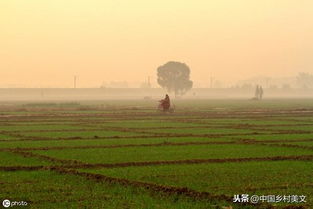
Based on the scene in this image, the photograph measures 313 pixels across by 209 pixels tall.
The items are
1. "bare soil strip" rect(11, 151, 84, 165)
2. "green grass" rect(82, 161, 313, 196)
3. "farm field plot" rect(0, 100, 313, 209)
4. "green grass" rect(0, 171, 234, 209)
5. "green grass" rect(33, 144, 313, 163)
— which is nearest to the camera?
"green grass" rect(0, 171, 234, 209)

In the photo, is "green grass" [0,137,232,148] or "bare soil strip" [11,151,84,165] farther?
"green grass" [0,137,232,148]

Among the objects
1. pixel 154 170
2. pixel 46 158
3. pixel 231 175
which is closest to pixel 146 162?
pixel 154 170

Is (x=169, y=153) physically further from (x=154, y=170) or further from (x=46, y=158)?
(x=46, y=158)

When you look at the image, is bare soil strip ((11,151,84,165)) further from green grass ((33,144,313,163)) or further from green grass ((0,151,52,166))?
green grass ((33,144,313,163))

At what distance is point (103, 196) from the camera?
53.1 ft

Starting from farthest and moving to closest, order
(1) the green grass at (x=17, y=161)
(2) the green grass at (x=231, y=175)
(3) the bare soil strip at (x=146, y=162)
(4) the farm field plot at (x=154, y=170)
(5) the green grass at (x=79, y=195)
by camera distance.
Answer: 1. (1) the green grass at (x=17, y=161)
2. (3) the bare soil strip at (x=146, y=162)
3. (2) the green grass at (x=231, y=175)
4. (4) the farm field plot at (x=154, y=170)
5. (5) the green grass at (x=79, y=195)

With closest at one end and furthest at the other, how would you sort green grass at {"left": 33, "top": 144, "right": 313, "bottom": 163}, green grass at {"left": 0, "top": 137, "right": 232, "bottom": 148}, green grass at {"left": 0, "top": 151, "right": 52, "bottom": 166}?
1. green grass at {"left": 0, "top": 151, "right": 52, "bottom": 166}
2. green grass at {"left": 33, "top": 144, "right": 313, "bottom": 163}
3. green grass at {"left": 0, "top": 137, "right": 232, "bottom": 148}

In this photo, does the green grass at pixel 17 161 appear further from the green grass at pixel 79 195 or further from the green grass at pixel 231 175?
the green grass at pixel 79 195

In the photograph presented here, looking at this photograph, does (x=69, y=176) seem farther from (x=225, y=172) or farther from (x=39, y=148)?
(x=39, y=148)

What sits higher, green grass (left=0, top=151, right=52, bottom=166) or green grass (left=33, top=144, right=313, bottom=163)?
green grass (left=0, top=151, right=52, bottom=166)

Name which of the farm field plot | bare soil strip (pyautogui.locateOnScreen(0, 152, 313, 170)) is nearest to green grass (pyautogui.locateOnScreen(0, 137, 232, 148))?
the farm field plot

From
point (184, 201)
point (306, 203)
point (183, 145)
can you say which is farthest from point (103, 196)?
point (183, 145)

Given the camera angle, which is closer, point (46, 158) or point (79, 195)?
point (79, 195)

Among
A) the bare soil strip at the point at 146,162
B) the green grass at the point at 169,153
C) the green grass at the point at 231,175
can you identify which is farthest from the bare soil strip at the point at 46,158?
the green grass at the point at 231,175
